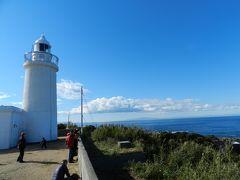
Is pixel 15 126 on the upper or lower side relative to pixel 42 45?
lower

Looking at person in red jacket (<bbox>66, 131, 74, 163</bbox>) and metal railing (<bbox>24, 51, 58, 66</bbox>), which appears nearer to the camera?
person in red jacket (<bbox>66, 131, 74, 163</bbox>)

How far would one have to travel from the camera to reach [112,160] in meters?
13.4

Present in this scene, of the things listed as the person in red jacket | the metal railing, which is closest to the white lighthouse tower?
the metal railing

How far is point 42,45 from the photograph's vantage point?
2867 cm

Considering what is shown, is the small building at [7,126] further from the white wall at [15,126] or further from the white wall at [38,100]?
the white wall at [38,100]

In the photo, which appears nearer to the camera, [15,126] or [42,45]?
[15,126]

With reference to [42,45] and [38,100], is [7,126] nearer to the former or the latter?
[38,100]

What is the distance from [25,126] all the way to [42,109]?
2131 millimetres

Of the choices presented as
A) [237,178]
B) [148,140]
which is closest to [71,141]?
[148,140]

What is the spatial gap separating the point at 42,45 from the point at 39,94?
4671 millimetres

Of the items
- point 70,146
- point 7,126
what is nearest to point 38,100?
point 7,126

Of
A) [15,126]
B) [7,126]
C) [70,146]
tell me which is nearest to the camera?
[70,146]

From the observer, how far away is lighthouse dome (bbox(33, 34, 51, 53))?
28.5m

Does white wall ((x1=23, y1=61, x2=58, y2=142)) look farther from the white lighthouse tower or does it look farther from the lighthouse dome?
the lighthouse dome
